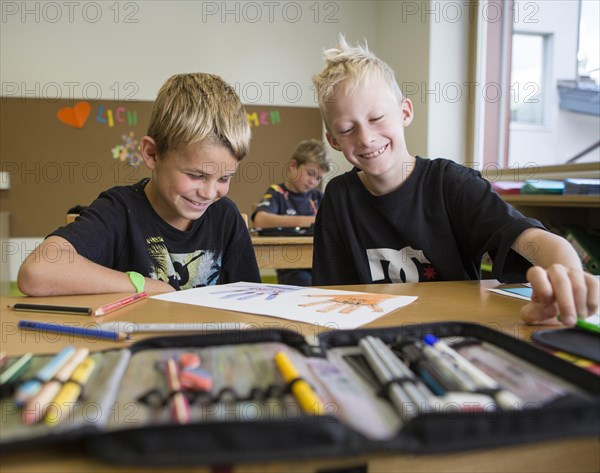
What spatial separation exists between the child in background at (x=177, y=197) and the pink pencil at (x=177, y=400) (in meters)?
0.67

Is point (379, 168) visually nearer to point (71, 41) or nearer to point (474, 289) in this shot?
point (474, 289)

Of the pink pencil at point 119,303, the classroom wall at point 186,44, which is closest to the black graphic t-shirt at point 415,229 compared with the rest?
the pink pencil at point 119,303

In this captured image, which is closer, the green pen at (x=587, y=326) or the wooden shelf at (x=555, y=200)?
the green pen at (x=587, y=326)

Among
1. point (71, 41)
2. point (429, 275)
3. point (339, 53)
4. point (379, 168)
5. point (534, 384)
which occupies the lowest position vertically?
point (429, 275)

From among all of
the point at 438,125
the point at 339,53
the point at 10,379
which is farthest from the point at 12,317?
the point at 438,125

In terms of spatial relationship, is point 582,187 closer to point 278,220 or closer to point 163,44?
point 278,220

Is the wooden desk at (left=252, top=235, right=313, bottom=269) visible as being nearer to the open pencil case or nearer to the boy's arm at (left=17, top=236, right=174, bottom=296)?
the boy's arm at (left=17, top=236, right=174, bottom=296)

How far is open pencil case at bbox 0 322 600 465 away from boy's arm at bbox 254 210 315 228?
231cm

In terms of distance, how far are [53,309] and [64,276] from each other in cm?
15

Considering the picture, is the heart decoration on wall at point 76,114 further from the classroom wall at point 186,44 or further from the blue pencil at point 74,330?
the blue pencil at point 74,330

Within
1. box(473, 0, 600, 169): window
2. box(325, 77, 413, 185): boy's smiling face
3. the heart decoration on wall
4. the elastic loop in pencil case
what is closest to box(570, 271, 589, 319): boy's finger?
the elastic loop in pencil case

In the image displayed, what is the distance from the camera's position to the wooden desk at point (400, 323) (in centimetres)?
31

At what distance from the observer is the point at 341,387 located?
0.40 meters

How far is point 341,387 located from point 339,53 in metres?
1.01
